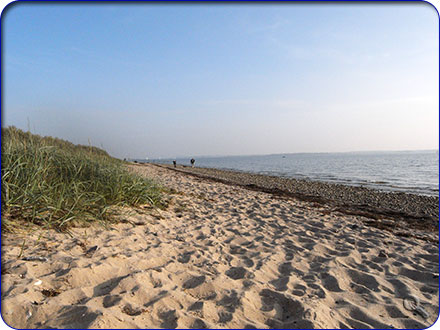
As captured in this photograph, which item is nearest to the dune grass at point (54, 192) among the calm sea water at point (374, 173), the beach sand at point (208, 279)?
the beach sand at point (208, 279)

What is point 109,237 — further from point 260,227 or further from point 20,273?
point 260,227

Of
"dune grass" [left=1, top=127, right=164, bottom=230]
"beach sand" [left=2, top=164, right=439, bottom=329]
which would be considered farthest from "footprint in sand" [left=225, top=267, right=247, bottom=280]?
"dune grass" [left=1, top=127, right=164, bottom=230]

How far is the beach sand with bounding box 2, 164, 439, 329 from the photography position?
2.06m

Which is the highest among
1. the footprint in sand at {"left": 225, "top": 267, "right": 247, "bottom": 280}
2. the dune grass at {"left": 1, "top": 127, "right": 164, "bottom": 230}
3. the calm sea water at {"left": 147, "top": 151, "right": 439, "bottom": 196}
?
the dune grass at {"left": 1, "top": 127, "right": 164, "bottom": 230}

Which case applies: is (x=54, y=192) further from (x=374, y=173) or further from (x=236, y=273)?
(x=374, y=173)

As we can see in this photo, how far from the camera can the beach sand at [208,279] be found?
2.06 metres

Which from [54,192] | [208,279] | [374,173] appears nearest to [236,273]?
[208,279]

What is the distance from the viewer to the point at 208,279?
108 inches

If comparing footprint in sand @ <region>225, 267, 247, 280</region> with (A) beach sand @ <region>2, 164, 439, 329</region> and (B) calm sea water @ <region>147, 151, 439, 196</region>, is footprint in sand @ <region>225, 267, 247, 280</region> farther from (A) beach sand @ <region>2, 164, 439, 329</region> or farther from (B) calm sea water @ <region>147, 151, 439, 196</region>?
(B) calm sea water @ <region>147, 151, 439, 196</region>

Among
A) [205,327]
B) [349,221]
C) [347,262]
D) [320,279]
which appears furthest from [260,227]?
[205,327]

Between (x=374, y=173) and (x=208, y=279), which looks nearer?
(x=208, y=279)

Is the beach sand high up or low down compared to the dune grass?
down

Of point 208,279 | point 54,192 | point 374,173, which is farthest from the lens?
point 374,173

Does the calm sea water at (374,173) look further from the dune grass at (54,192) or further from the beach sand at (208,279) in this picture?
the dune grass at (54,192)
